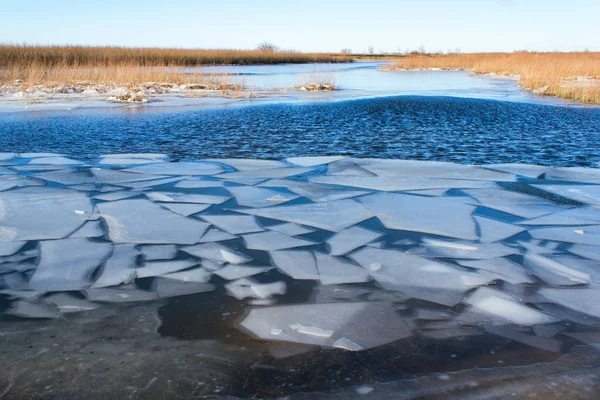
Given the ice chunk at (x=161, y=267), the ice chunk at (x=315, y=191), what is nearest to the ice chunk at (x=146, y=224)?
the ice chunk at (x=161, y=267)

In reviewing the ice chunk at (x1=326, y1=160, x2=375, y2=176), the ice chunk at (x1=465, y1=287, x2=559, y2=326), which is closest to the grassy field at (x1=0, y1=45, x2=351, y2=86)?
the ice chunk at (x1=326, y1=160, x2=375, y2=176)

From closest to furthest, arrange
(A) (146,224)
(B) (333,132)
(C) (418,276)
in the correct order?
1. (C) (418,276)
2. (A) (146,224)
3. (B) (333,132)

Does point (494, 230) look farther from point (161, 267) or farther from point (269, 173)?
point (269, 173)

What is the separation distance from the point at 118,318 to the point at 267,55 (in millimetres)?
30821

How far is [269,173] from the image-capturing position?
169 inches

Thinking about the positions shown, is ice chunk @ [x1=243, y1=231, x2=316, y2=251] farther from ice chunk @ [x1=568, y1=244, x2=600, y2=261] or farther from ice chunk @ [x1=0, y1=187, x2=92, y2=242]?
ice chunk @ [x1=568, y1=244, x2=600, y2=261]

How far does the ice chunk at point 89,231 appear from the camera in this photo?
2809mm

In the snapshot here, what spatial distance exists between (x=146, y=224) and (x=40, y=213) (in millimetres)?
676

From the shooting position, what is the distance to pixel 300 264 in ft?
8.09

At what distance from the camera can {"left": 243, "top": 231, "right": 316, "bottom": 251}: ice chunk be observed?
267cm

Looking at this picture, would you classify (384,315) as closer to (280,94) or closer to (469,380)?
(469,380)

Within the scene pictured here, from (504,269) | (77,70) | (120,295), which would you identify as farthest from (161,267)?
(77,70)

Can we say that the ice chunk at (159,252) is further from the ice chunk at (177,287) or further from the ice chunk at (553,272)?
the ice chunk at (553,272)

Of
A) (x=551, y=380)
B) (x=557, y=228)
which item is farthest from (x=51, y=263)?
(x=557, y=228)
